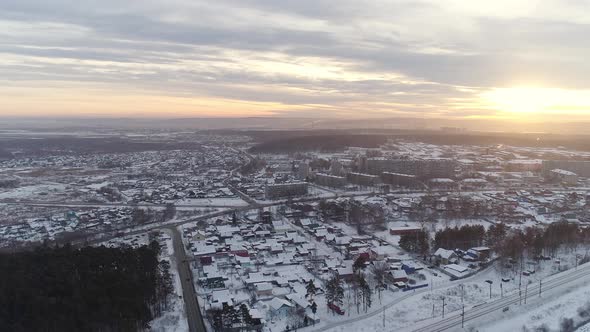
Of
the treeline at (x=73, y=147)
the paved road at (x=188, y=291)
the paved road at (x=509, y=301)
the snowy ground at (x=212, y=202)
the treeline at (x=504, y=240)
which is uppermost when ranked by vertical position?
the treeline at (x=73, y=147)

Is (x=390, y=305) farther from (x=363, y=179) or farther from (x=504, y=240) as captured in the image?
(x=363, y=179)

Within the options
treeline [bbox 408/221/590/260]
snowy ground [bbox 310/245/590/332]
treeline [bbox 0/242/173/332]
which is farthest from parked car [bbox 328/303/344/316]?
treeline [bbox 408/221/590/260]

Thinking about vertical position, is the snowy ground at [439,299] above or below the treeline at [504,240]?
below

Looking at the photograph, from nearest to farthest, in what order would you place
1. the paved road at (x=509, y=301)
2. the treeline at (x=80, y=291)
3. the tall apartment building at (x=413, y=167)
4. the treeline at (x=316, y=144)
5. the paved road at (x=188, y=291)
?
1. the treeline at (x=80, y=291)
2. the paved road at (x=509, y=301)
3. the paved road at (x=188, y=291)
4. the tall apartment building at (x=413, y=167)
5. the treeline at (x=316, y=144)

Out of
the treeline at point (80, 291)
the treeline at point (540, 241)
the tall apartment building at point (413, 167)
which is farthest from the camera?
the tall apartment building at point (413, 167)

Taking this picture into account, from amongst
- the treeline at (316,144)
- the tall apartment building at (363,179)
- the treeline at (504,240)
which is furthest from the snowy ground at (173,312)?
the treeline at (316,144)

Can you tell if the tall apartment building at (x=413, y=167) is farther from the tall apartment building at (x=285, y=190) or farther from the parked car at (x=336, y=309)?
the parked car at (x=336, y=309)

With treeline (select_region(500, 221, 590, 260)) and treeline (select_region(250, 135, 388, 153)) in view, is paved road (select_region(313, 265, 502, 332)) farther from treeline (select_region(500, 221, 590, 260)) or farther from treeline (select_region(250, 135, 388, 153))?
treeline (select_region(250, 135, 388, 153))
